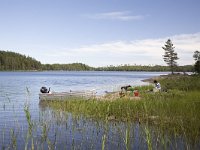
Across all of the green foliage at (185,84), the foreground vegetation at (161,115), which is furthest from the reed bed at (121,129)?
the green foliage at (185,84)

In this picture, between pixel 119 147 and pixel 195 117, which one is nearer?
pixel 119 147

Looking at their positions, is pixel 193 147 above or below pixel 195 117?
below

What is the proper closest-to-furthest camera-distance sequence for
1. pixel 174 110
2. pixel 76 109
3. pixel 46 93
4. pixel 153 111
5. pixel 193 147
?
pixel 193 147 → pixel 174 110 → pixel 153 111 → pixel 76 109 → pixel 46 93

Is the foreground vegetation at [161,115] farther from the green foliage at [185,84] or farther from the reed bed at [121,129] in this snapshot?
the green foliage at [185,84]

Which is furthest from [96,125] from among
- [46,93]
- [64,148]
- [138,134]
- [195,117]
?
[46,93]

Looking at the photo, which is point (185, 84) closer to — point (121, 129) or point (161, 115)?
point (161, 115)

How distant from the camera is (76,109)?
21453 millimetres

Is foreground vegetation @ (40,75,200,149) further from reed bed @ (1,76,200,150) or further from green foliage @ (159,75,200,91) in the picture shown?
green foliage @ (159,75,200,91)

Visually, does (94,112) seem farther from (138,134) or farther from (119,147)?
(119,147)

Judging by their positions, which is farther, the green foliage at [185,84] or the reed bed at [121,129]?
the green foliage at [185,84]

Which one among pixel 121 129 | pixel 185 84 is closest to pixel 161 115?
pixel 121 129

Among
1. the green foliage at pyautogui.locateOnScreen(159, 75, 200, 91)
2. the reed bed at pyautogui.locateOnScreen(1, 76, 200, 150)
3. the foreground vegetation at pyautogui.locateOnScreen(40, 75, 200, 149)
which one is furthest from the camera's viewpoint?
the green foliage at pyautogui.locateOnScreen(159, 75, 200, 91)

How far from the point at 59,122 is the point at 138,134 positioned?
5.82 m

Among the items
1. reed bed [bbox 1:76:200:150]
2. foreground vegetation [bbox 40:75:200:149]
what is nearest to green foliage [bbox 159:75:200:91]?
foreground vegetation [bbox 40:75:200:149]
